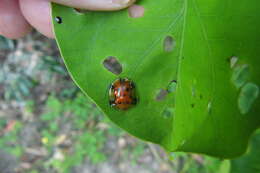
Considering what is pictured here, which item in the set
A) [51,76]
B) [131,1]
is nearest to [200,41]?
[131,1]

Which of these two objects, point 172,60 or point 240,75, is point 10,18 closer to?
point 172,60

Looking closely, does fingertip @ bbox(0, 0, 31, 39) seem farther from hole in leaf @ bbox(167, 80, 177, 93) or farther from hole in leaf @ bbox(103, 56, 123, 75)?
hole in leaf @ bbox(167, 80, 177, 93)

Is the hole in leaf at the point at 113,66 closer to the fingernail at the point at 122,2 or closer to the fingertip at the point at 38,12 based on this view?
the fingernail at the point at 122,2

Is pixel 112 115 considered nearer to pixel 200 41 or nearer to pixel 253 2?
pixel 200 41

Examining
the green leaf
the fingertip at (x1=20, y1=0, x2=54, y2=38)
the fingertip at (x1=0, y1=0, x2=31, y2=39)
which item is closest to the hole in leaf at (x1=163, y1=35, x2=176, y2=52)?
the green leaf

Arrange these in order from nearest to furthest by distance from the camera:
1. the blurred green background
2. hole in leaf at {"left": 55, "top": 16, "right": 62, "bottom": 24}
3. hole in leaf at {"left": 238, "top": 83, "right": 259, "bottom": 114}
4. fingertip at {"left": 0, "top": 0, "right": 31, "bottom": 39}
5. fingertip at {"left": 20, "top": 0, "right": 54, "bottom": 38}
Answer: hole in leaf at {"left": 55, "top": 16, "right": 62, "bottom": 24} < hole in leaf at {"left": 238, "top": 83, "right": 259, "bottom": 114} < fingertip at {"left": 20, "top": 0, "right": 54, "bottom": 38} < fingertip at {"left": 0, "top": 0, "right": 31, "bottom": 39} < the blurred green background

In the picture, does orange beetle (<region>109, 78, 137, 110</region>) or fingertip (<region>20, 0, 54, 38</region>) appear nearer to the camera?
orange beetle (<region>109, 78, 137, 110</region>)

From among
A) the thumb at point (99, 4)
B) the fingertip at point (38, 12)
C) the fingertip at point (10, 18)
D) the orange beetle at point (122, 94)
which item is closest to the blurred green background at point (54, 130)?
the fingertip at point (10, 18)
